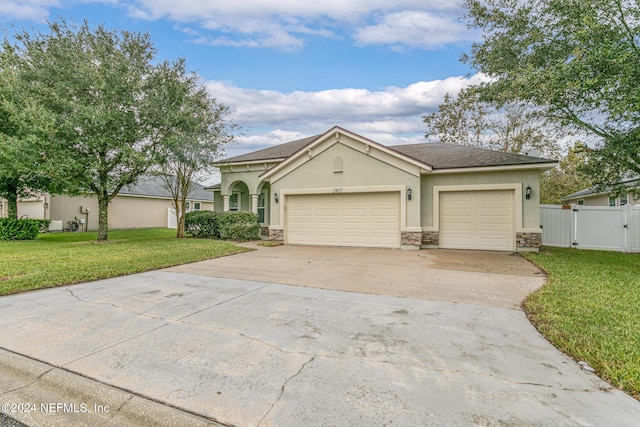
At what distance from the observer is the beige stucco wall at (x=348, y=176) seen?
36.9ft

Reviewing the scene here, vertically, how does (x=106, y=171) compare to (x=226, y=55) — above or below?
below

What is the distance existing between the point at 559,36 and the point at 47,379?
550 inches

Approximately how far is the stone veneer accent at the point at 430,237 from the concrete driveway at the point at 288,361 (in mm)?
6117

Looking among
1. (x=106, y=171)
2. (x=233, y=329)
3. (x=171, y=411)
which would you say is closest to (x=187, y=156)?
(x=106, y=171)

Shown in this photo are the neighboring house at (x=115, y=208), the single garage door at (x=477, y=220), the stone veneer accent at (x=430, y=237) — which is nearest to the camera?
the single garage door at (x=477, y=220)

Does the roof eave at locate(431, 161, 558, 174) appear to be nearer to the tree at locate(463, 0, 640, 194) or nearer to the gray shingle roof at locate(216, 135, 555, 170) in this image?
the gray shingle roof at locate(216, 135, 555, 170)

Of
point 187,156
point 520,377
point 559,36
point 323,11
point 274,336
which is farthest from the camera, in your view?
point 187,156

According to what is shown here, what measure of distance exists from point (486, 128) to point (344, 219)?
1704cm

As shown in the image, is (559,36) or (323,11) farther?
(323,11)

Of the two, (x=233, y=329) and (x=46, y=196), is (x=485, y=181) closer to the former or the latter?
(x=233, y=329)

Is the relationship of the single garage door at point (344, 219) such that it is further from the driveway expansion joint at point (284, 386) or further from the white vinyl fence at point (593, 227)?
the driveway expansion joint at point (284, 386)

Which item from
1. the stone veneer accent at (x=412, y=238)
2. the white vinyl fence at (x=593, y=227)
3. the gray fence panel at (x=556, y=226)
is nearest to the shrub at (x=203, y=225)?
the stone veneer accent at (x=412, y=238)

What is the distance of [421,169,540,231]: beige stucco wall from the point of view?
34.6 feet

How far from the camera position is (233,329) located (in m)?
3.74
